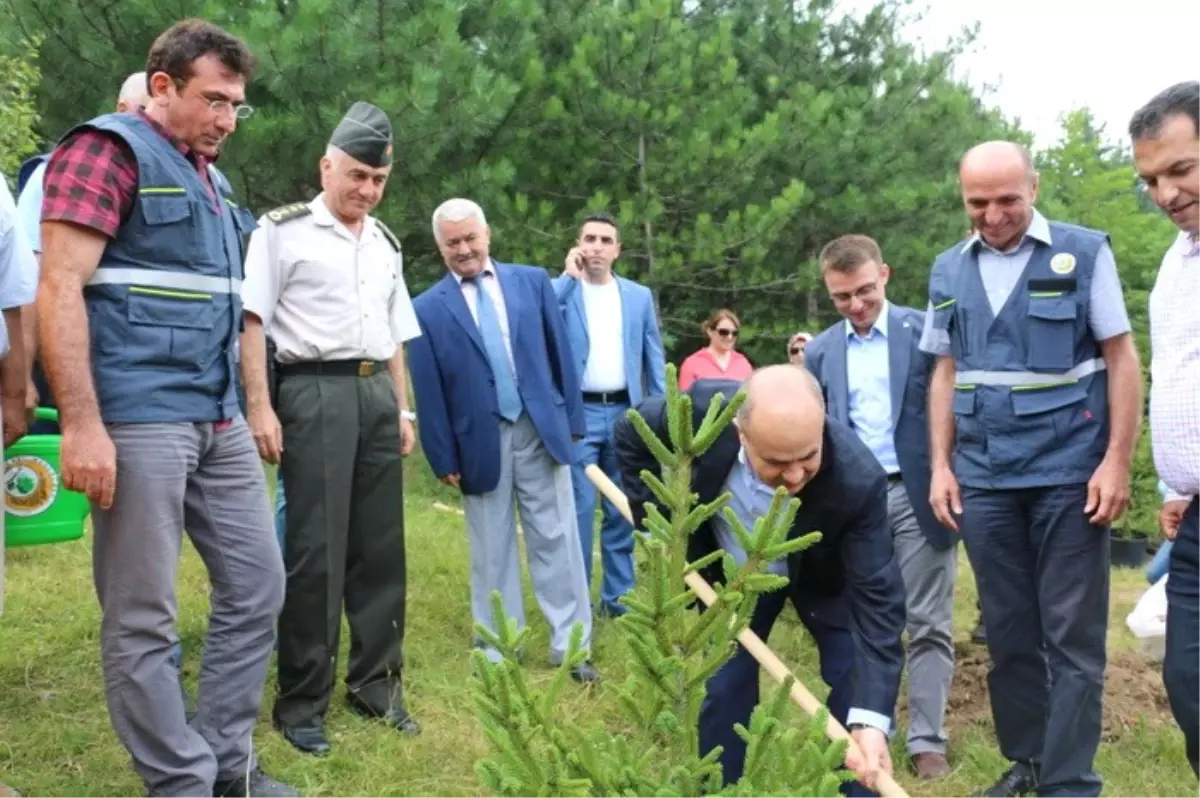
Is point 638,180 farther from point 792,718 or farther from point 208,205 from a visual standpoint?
point 208,205

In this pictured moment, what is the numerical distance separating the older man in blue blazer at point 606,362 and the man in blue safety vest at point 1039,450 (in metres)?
2.20

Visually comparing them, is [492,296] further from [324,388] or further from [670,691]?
[670,691]

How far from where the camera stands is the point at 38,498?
348 cm

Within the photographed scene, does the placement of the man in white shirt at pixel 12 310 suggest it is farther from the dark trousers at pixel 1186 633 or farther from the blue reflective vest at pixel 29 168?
the dark trousers at pixel 1186 633

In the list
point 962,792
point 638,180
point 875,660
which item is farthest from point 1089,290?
point 638,180

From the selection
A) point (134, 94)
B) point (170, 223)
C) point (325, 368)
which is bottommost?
point (325, 368)

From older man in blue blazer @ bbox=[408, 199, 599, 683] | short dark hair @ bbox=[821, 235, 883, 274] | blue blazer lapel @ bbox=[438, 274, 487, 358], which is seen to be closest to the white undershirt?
older man in blue blazer @ bbox=[408, 199, 599, 683]

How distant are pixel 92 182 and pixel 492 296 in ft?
6.86

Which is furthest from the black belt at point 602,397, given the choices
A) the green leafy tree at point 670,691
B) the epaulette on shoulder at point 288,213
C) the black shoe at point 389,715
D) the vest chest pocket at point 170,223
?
the green leafy tree at point 670,691

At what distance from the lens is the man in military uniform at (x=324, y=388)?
150 inches

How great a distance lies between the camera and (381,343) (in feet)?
13.0

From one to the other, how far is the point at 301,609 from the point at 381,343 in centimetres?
88

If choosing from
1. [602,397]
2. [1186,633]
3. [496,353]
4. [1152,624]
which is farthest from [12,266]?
[1152,624]

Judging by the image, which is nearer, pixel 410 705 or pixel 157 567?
pixel 157 567
